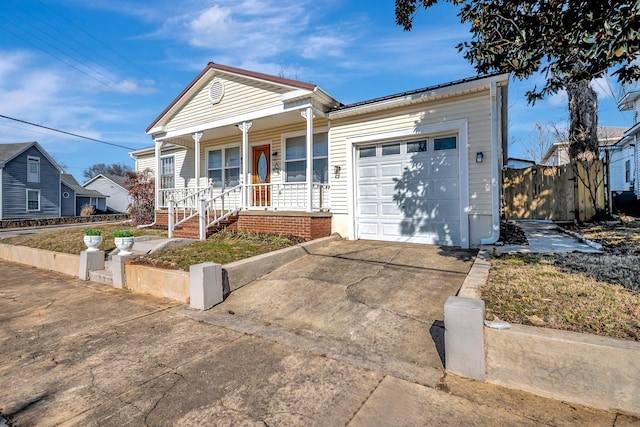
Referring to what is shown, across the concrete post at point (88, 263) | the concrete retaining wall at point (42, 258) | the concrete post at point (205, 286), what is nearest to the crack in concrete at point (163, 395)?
the concrete post at point (205, 286)

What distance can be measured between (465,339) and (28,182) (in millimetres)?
32652

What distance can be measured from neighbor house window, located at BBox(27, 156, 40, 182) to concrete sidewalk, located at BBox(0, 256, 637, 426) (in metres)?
28.2

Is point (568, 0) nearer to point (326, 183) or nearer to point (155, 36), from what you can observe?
point (326, 183)

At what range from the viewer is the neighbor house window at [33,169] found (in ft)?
81.7

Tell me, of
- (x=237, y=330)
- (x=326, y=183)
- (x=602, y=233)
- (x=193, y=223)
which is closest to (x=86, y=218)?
(x=193, y=223)

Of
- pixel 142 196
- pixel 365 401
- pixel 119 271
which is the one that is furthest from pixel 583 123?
pixel 142 196

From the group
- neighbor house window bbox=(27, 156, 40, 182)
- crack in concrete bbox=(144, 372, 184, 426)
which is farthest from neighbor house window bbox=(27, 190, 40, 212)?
crack in concrete bbox=(144, 372, 184, 426)

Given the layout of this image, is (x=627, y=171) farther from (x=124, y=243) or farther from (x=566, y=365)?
(x=124, y=243)

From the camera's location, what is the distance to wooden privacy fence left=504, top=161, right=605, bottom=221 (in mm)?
9823

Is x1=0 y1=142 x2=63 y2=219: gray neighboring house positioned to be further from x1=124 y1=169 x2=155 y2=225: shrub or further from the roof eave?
the roof eave

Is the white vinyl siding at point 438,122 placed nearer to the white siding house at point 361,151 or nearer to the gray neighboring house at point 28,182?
the white siding house at point 361,151

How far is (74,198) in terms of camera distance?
96.3ft

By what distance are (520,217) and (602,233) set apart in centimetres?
501

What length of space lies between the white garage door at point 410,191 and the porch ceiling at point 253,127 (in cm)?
236
